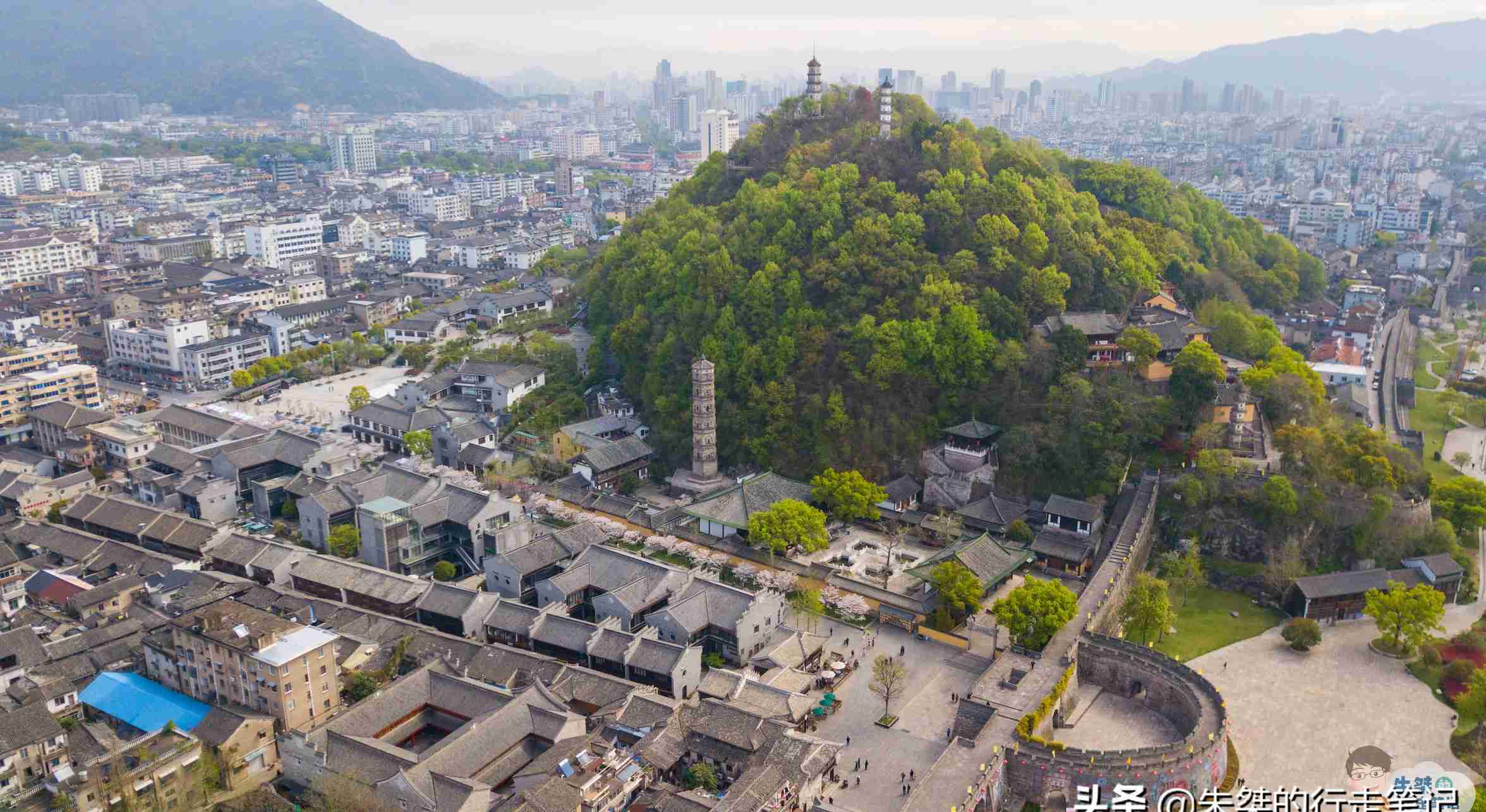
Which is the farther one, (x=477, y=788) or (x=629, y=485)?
(x=629, y=485)

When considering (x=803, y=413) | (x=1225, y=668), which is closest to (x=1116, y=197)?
(x=803, y=413)

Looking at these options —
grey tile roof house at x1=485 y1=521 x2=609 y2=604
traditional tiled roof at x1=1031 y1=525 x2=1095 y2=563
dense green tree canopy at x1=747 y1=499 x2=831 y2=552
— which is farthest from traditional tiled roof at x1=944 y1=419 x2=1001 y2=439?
grey tile roof house at x1=485 y1=521 x2=609 y2=604

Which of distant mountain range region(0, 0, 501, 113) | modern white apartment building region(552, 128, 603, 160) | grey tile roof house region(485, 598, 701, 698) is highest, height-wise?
distant mountain range region(0, 0, 501, 113)

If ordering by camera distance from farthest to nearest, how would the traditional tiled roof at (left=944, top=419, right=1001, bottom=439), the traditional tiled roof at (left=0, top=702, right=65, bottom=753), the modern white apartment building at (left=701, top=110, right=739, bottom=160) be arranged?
the modern white apartment building at (left=701, top=110, right=739, bottom=160)
the traditional tiled roof at (left=944, top=419, right=1001, bottom=439)
the traditional tiled roof at (left=0, top=702, right=65, bottom=753)

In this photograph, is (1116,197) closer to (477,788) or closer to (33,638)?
(477,788)

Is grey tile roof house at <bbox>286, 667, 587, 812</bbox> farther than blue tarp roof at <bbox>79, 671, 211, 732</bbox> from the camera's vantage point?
No

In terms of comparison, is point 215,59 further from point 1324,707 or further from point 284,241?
point 1324,707

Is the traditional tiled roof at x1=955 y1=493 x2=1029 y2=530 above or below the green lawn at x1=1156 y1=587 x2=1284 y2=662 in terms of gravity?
above

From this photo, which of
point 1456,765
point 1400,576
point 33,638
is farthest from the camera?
point 1400,576

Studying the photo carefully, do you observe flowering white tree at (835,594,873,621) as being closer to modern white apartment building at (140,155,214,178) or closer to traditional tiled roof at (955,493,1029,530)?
traditional tiled roof at (955,493,1029,530)
